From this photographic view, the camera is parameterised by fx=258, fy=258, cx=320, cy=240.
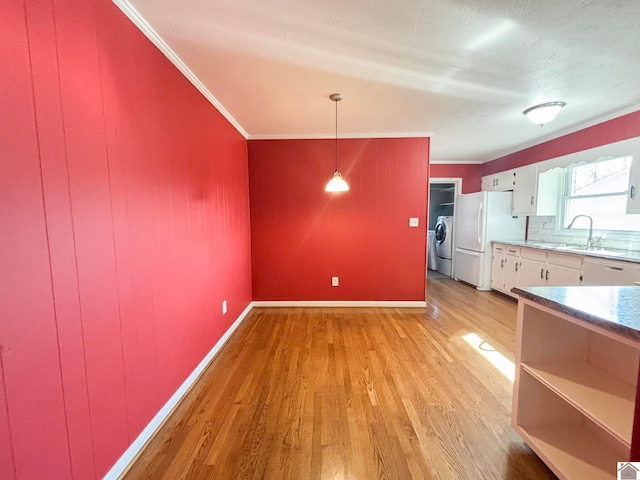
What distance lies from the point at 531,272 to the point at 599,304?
9.90ft

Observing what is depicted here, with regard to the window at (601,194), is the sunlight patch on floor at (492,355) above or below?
below

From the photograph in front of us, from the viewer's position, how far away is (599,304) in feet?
3.55

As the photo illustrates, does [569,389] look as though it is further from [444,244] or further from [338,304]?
[444,244]

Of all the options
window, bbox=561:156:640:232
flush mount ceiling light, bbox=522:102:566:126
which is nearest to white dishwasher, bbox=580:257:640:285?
window, bbox=561:156:640:232

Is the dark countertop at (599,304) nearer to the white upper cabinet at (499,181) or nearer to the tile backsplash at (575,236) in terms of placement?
the tile backsplash at (575,236)

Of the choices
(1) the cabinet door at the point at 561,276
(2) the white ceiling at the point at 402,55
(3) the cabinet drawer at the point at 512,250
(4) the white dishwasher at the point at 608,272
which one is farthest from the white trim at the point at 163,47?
(3) the cabinet drawer at the point at 512,250

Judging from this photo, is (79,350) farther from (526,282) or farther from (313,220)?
(526,282)

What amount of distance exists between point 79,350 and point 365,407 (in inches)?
63.6

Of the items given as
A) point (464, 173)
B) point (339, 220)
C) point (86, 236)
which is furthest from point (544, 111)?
point (86, 236)

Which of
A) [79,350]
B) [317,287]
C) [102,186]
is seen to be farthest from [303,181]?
[79,350]

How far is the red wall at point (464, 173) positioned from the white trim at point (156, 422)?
5030 mm

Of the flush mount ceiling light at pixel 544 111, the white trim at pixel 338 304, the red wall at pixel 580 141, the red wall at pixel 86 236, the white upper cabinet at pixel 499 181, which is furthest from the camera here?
the white upper cabinet at pixel 499 181

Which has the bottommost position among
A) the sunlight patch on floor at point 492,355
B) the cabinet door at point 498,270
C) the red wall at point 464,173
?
the sunlight patch on floor at point 492,355

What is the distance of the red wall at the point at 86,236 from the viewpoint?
2.79 ft
